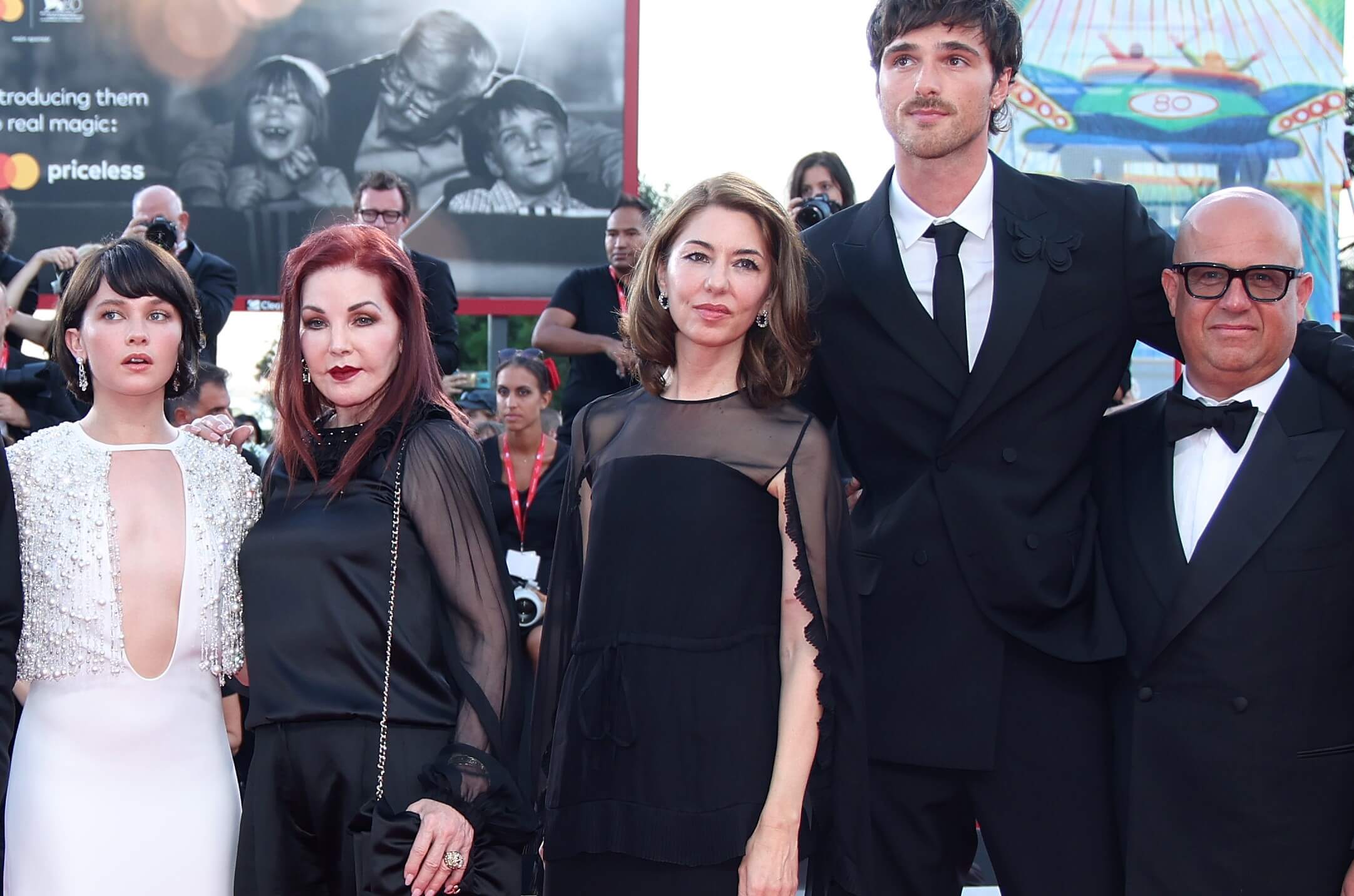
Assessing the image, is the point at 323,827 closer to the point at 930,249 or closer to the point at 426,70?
the point at 930,249

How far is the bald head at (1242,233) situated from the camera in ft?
9.37

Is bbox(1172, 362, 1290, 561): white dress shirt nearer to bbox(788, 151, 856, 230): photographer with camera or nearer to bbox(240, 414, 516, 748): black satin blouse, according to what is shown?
bbox(240, 414, 516, 748): black satin blouse

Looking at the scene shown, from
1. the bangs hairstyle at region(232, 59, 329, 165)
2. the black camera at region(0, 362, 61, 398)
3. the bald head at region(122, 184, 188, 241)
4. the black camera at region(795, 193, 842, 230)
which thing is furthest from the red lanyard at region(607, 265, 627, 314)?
the bangs hairstyle at region(232, 59, 329, 165)

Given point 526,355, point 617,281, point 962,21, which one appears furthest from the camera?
point 526,355

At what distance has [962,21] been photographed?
9.84 ft

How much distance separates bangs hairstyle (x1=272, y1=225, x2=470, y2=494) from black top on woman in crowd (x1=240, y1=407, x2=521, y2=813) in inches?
3.1

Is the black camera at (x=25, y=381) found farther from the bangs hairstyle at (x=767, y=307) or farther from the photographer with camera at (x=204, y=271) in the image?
the bangs hairstyle at (x=767, y=307)

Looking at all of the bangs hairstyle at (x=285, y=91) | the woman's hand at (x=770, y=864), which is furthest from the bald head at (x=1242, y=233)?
the bangs hairstyle at (x=285, y=91)

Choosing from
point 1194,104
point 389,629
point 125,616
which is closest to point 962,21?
point 389,629

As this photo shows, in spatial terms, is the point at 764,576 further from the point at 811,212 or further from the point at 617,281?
the point at 617,281

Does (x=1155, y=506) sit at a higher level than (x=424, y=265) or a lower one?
lower

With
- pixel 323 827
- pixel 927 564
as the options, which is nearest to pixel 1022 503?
pixel 927 564

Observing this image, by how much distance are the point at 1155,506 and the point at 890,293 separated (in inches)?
28.2

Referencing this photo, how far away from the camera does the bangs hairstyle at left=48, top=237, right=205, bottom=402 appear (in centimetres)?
297
